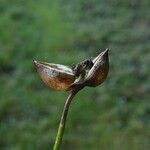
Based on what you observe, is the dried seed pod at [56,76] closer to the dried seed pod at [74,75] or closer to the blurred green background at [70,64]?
the dried seed pod at [74,75]

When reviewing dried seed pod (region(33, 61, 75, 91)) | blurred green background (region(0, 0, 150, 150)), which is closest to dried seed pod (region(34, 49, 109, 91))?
dried seed pod (region(33, 61, 75, 91))

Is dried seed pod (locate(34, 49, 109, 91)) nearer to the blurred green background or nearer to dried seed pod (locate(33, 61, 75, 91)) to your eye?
dried seed pod (locate(33, 61, 75, 91))

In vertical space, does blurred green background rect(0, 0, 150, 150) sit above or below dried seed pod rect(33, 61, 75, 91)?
above

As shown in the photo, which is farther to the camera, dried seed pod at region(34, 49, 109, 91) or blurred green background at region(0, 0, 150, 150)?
blurred green background at region(0, 0, 150, 150)

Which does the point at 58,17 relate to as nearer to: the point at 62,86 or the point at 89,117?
the point at 89,117

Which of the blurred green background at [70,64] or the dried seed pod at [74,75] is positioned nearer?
the dried seed pod at [74,75]

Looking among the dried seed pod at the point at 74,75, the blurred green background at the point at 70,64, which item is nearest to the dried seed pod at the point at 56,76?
the dried seed pod at the point at 74,75

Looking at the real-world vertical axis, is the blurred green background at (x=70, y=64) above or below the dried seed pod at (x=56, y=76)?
above
